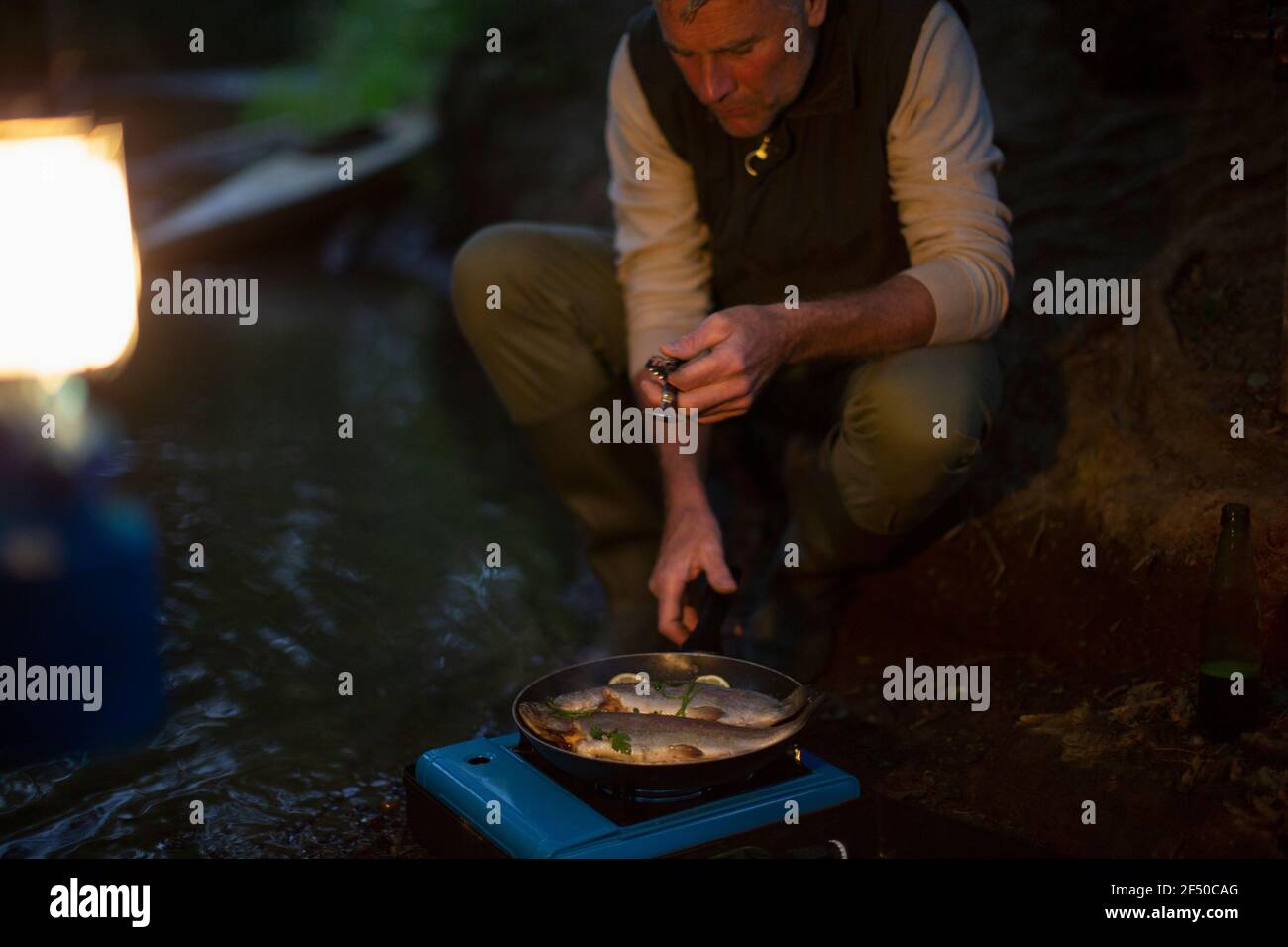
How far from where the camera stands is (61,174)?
3.02m

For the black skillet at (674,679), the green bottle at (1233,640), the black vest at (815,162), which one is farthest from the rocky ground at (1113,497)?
the black vest at (815,162)

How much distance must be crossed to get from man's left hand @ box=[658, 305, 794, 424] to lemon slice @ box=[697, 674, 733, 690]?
1.53 ft

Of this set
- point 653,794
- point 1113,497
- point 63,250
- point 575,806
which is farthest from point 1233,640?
point 63,250

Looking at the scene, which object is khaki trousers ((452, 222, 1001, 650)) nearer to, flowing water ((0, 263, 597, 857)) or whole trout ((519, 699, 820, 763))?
flowing water ((0, 263, 597, 857))

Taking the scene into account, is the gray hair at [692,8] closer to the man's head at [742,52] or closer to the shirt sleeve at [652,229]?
the man's head at [742,52]

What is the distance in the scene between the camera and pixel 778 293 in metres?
2.89

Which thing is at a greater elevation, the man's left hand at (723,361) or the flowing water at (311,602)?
the man's left hand at (723,361)

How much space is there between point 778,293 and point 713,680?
3.41 ft

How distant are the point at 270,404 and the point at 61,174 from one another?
2414mm

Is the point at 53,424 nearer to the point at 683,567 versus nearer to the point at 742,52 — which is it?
the point at 683,567

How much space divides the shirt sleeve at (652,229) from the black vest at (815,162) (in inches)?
1.4

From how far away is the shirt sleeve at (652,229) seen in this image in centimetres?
Result: 284

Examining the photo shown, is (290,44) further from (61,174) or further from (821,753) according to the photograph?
(821,753)

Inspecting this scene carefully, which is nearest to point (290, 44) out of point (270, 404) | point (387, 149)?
point (387, 149)
